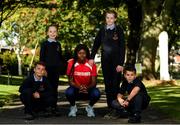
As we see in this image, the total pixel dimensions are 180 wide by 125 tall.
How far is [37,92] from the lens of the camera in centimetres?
1209

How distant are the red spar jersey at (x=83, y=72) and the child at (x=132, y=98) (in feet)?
2.96

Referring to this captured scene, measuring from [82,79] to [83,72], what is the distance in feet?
0.48

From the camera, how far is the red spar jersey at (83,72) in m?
12.5

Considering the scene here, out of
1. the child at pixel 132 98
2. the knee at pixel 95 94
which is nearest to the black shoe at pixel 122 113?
the child at pixel 132 98

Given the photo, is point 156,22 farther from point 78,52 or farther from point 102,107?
point 78,52

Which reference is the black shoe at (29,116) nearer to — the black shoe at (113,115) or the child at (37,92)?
the child at (37,92)

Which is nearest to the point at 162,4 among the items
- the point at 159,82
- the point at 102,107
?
the point at 159,82

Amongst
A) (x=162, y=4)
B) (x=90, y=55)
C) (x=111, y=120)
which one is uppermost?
(x=162, y=4)

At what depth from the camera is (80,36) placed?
191 feet

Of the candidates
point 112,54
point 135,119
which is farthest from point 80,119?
point 112,54

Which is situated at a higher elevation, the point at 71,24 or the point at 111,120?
the point at 71,24

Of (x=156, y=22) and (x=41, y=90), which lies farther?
(x=156, y=22)

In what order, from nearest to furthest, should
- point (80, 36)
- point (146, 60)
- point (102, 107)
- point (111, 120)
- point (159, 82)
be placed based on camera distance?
point (111, 120) → point (102, 107) → point (159, 82) → point (146, 60) → point (80, 36)

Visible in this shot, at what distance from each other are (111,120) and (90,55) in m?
1.63
